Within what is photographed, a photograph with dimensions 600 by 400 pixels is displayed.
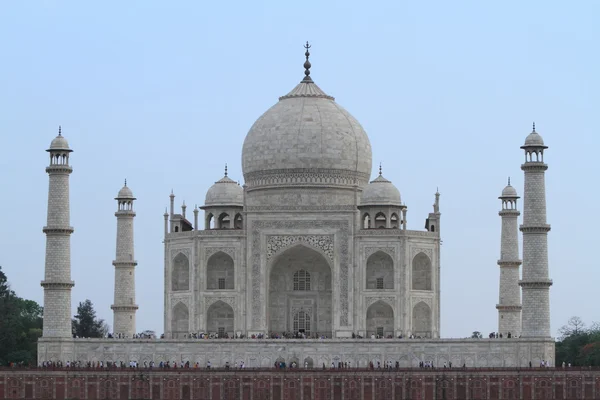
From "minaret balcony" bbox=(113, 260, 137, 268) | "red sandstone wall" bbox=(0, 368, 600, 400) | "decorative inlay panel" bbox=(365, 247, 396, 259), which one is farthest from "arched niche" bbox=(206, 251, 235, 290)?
"red sandstone wall" bbox=(0, 368, 600, 400)

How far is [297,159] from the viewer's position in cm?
5981

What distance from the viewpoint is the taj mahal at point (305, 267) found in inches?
2103

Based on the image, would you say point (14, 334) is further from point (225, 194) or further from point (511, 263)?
point (511, 263)

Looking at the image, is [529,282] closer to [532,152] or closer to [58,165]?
[532,152]

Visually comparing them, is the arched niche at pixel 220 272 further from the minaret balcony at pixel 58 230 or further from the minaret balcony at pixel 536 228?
the minaret balcony at pixel 536 228

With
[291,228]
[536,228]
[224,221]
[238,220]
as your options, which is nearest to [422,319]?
[291,228]

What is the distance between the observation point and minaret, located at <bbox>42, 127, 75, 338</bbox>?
54156mm

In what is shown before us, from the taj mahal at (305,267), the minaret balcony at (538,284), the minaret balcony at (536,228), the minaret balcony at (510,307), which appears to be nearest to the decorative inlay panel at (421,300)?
the taj mahal at (305,267)

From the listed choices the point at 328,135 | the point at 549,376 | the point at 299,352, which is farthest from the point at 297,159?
the point at 549,376

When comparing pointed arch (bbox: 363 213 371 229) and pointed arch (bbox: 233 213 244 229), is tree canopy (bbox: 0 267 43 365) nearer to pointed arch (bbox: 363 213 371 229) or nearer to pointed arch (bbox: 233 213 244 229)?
pointed arch (bbox: 233 213 244 229)

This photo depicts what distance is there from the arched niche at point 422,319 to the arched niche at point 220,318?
619 centimetres

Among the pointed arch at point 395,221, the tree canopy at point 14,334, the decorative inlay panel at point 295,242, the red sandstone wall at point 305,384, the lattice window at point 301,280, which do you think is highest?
the pointed arch at point 395,221

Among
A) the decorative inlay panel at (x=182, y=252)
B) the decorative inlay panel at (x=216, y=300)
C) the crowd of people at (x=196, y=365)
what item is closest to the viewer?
the crowd of people at (x=196, y=365)

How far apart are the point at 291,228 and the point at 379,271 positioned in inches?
130
